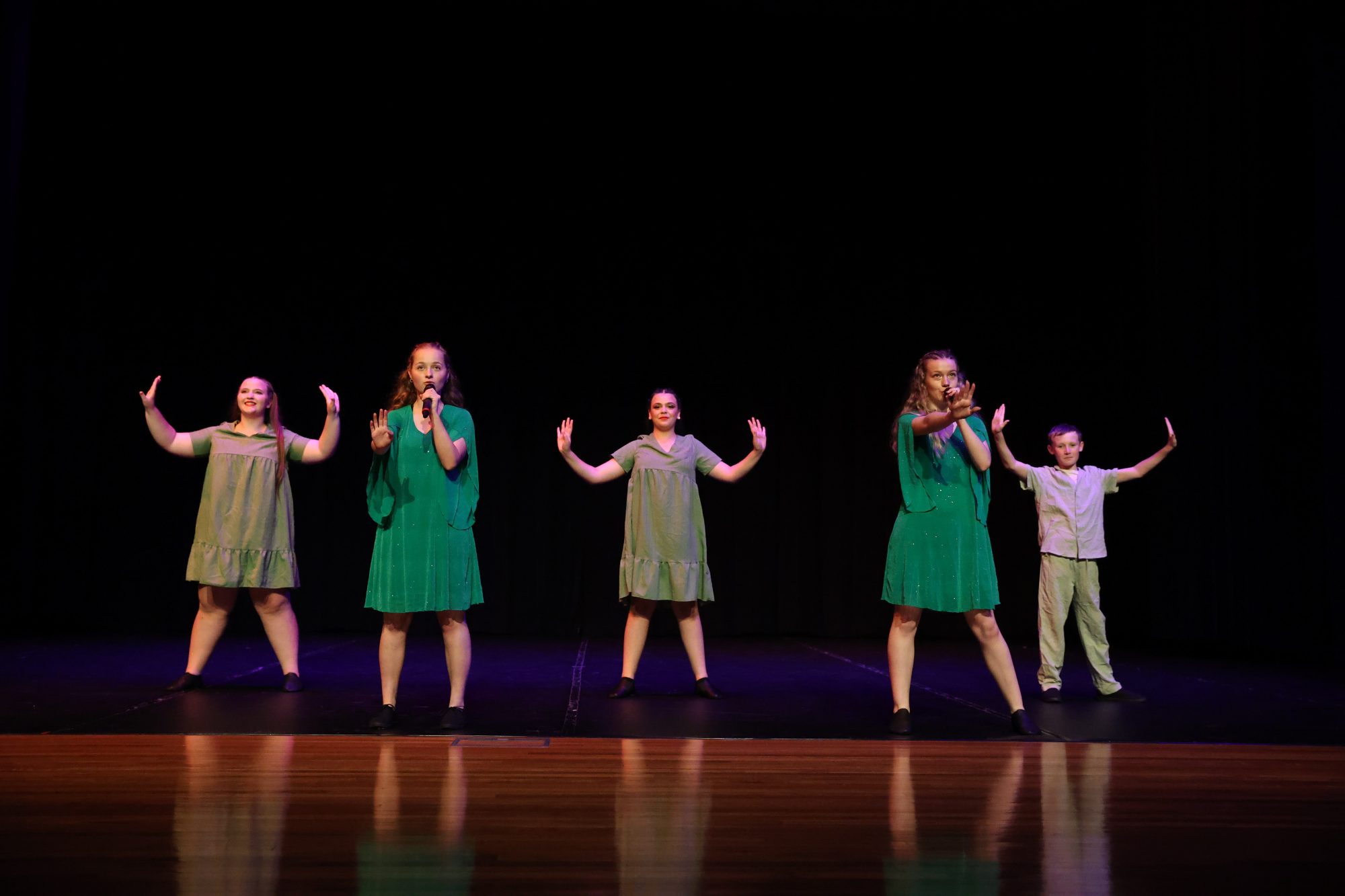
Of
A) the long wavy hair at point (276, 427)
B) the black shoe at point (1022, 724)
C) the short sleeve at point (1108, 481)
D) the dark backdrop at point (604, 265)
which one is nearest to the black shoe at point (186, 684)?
the long wavy hair at point (276, 427)

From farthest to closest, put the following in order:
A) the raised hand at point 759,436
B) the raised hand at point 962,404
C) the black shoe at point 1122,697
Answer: the black shoe at point 1122,697 < the raised hand at point 759,436 < the raised hand at point 962,404

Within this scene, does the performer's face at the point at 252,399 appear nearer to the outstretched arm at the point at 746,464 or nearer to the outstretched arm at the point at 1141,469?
the outstretched arm at the point at 746,464

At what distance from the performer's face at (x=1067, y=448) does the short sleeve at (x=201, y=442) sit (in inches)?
152

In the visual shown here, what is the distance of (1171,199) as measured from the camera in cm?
724

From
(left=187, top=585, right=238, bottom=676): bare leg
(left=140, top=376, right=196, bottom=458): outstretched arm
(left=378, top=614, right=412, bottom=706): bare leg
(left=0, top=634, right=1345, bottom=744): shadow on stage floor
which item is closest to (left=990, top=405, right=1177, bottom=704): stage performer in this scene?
(left=0, top=634, right=1345, bottom=744): shadow on stage floor

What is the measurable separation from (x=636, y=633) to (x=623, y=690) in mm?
257

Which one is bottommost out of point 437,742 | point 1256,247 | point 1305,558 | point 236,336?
point 437,742

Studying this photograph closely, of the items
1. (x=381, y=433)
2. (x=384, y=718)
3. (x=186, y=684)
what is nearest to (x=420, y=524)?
(x=381, y=433)

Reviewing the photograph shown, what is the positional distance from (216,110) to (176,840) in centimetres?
643

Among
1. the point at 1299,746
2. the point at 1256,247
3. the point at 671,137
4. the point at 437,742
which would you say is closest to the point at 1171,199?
the point at 1256,247

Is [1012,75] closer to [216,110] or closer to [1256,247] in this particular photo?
[1256,247]

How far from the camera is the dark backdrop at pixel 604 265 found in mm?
7379

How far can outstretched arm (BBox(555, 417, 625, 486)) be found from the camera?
4148mm

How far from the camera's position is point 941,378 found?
3678mm
